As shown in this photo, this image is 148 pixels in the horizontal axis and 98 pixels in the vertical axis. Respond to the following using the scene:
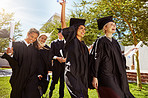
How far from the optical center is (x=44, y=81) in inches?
137

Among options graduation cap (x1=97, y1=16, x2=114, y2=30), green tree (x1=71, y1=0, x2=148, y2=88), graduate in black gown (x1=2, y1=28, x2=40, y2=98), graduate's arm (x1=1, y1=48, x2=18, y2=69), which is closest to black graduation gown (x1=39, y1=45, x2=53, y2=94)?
graduate in black gown (x1=2, y1=28, x2=40, y2=98)

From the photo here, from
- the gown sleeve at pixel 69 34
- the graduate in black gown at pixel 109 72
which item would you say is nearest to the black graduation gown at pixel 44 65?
the gown sleeve at pixel 69 34

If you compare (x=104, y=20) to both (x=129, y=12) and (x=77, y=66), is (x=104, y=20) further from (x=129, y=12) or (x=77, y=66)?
(x=129, y=12)

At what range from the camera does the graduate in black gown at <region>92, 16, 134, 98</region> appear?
97.3 inches

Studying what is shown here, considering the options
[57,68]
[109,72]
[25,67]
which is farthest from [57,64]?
[109,72]

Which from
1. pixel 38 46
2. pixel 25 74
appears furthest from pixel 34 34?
pixel 25 74

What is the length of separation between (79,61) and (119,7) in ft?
18.0

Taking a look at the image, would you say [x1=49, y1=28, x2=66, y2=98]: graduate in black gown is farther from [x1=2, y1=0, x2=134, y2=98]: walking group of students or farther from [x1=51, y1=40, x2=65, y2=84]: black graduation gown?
[x1=2, y1=0, x2=134, y2=98]: walking group of students

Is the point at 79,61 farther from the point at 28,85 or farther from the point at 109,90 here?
the point at 28,85

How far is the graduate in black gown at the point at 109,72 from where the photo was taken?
97.3 inches

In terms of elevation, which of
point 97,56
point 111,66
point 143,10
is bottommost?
point 111,66

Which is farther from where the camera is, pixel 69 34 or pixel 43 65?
pixel 43 65

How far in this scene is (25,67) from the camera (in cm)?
309

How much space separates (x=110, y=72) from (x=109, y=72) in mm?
25
